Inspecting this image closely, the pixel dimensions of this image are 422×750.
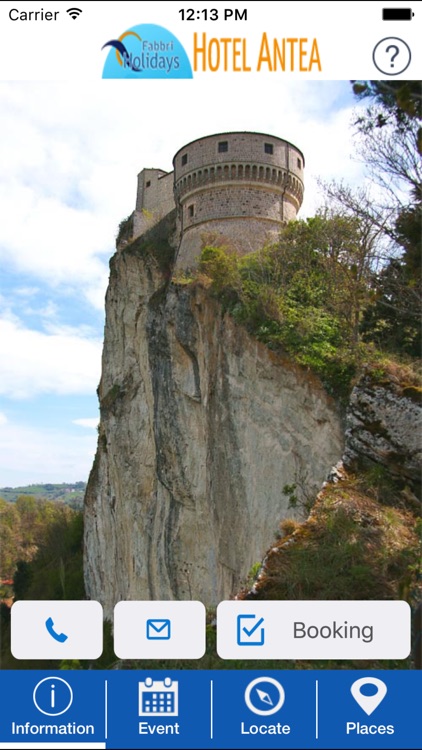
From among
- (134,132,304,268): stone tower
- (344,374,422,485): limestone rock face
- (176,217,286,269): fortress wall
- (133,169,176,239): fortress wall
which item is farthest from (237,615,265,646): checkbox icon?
(133,169,176,239): fortress wall

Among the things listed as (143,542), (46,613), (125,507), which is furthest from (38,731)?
(125,507)

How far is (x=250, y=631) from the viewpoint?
4.23 metres

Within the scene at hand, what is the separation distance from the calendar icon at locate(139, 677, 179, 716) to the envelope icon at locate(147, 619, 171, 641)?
34 centimetres

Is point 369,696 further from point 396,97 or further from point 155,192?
point 155,192

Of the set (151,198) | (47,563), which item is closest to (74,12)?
(151,198)

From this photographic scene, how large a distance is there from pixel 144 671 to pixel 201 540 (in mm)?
17414

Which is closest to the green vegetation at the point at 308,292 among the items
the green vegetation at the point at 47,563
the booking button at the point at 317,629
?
the booking button at the point at 317,629

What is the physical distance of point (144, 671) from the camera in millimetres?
3879

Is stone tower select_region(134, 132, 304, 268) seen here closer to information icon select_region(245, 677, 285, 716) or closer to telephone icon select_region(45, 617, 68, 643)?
telephone icon select_region(45, 617, 68, 643)

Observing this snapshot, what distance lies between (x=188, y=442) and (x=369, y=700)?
1781 centimetres

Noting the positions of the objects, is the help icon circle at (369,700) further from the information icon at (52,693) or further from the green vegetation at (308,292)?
the green vegetation at (308,292)

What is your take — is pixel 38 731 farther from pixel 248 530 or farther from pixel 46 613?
pixel 248 530

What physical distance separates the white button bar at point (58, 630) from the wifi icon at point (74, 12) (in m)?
5.06

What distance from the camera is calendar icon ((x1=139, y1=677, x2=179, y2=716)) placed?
3.85 m
